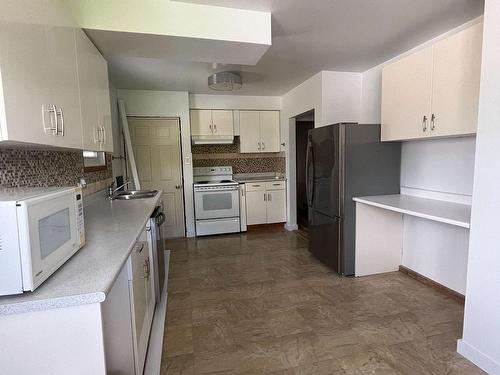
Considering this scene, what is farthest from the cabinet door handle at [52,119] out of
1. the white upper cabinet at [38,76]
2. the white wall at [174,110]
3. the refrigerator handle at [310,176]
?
the white wall at [174,110]

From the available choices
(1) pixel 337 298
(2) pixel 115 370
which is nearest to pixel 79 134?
(2) pixel 115 370

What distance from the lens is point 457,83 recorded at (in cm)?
196

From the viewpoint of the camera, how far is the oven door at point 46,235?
2.86 ft

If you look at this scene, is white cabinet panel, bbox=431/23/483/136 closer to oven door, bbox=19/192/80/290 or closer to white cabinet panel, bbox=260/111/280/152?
oven door, bbox=19/192/80/290

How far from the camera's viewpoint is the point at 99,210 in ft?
7.51

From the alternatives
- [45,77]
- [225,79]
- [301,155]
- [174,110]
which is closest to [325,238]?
[225,79]

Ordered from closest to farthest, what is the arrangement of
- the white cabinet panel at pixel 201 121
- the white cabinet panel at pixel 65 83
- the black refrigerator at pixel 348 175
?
the white cabinet panel at pixel 65 83, the black refrigerator at pixel 348 175, the white cabinet panel at pixel 201 121

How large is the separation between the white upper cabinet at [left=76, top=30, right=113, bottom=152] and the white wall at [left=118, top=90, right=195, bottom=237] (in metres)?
1.83

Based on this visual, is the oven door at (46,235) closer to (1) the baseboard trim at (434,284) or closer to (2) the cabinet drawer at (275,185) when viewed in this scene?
(1) the baseboard trim at (434,284)

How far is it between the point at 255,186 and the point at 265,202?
34 centimetres

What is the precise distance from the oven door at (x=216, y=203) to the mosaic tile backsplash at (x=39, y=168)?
2.01 metres

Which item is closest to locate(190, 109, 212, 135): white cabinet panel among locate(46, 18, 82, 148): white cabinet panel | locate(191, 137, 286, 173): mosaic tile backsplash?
locate(191, 137, 286, 173): mosaic tile backsplash

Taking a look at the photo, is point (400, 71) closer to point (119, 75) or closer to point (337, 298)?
point (337, 298)

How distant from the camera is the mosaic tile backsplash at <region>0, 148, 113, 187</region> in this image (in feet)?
4.87
